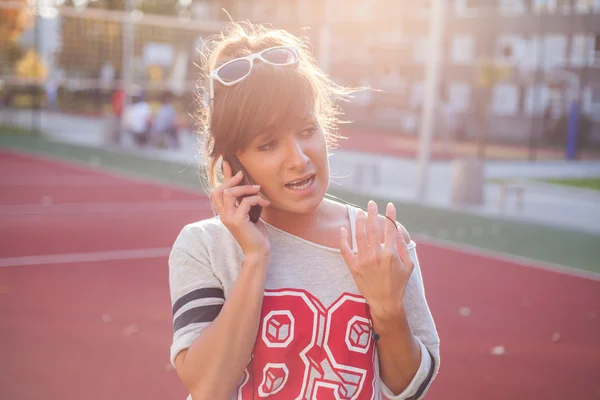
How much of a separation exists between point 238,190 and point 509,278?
7.14 metres

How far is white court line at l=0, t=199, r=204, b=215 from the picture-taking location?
12.3m

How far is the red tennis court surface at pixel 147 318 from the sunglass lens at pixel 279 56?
11.3ft

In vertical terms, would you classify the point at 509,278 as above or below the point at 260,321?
below

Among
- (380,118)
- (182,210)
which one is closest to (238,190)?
(182,210)

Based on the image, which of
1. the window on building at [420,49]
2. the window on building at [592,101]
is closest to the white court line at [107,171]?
the window on building at [592,101]

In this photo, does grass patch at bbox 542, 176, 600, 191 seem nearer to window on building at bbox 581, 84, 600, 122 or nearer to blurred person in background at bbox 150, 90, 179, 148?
blurred person in background at bbox 150, 90, 179, 148

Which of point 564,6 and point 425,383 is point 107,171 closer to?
point 425,383

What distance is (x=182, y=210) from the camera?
42.1ft

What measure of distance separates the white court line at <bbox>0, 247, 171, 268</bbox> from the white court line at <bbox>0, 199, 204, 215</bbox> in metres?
3.17

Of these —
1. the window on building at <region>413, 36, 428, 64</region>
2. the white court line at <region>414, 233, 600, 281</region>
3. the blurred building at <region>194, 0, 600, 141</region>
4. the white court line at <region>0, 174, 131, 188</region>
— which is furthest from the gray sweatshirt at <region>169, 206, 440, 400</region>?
the window on building at <region>413, 36, 428, 64</region>

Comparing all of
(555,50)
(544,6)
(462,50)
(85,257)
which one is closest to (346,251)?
(85,257)

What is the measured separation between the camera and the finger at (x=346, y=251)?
6.48 ft

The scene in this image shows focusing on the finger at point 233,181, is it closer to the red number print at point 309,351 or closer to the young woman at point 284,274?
the young woman at point 284,274

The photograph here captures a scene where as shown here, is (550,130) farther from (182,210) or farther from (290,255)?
(290,255)
